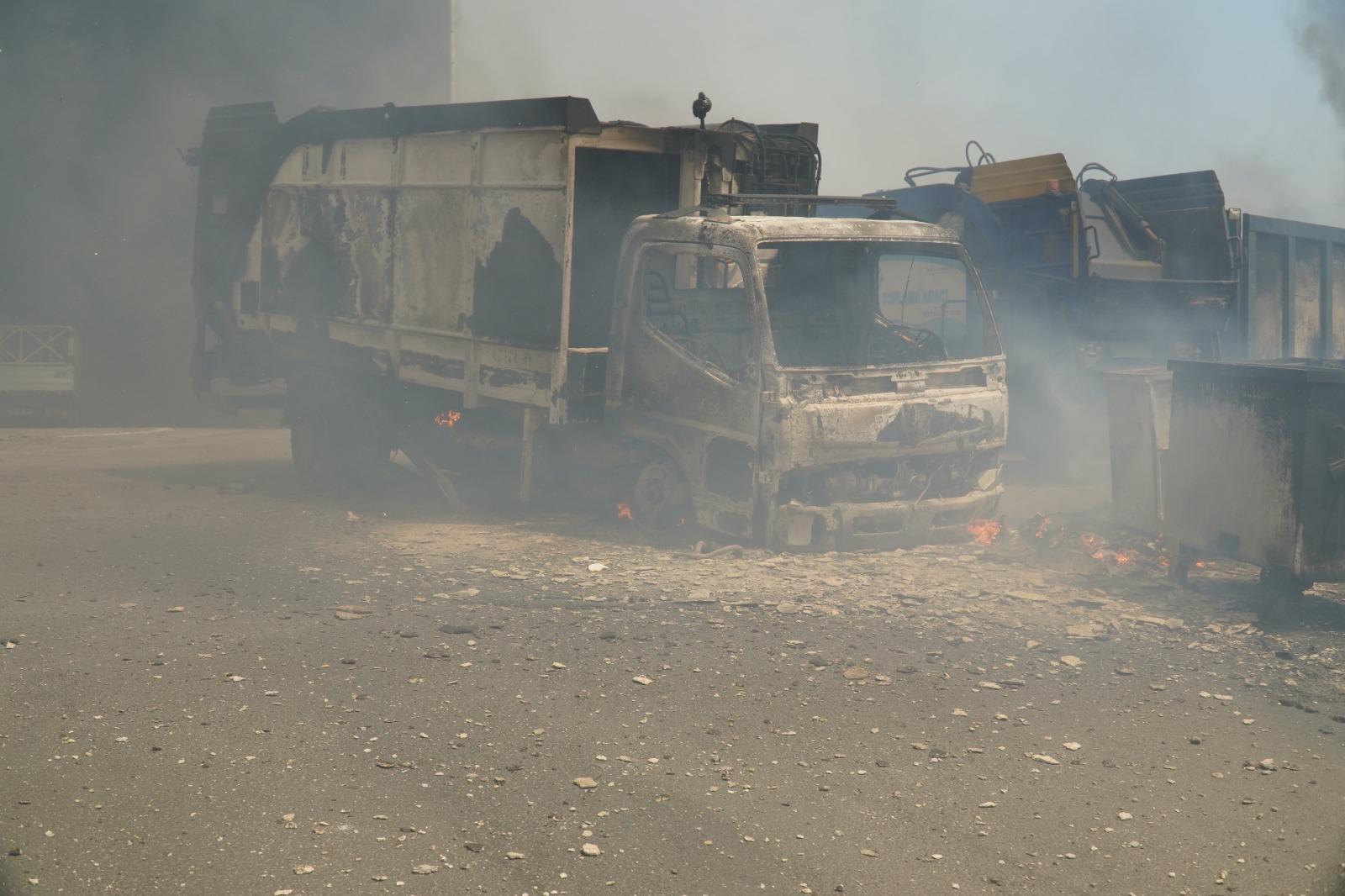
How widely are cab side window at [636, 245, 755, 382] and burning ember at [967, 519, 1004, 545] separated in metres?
1.83

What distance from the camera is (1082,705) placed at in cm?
505

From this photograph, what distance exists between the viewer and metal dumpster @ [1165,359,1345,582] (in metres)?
6.11

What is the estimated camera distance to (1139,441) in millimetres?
7539

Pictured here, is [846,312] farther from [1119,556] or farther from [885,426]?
[1119,556]

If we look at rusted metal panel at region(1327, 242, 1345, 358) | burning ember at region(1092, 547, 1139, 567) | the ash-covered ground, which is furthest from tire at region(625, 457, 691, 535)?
rusted metal panel at region(1327, 242, 1345, 358)

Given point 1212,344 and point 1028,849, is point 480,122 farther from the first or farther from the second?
point 1212,344

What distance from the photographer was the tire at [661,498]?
7898 millimetres

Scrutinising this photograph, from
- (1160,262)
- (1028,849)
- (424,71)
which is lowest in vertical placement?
(1028,849)

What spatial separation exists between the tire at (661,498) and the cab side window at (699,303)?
79 centimetres

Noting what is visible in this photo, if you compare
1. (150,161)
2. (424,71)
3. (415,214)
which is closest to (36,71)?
(150,161)

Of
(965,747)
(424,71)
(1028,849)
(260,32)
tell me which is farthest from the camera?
(424,71)

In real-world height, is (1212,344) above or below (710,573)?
above

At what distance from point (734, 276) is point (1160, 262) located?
5.24 m

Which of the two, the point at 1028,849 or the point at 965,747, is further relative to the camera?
the point at 965,747
